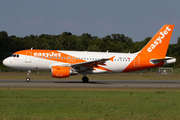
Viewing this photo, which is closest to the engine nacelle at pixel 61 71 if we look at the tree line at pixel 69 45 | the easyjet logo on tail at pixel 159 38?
the easyjet logo on tail at pixel 159 38

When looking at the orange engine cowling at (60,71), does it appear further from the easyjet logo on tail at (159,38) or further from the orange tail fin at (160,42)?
the easyjet logo on tail at (159,38)

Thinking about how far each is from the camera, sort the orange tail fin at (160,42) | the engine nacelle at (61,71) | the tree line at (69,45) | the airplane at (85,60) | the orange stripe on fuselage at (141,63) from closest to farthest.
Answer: the engine nacelle at (61,71)
the airplane at (85,60)
the orange stripe on fuselage at (141,63)
the orange tail fin at (160,42)
the tree line at (69,45)

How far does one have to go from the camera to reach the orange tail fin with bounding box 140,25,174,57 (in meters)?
34.0

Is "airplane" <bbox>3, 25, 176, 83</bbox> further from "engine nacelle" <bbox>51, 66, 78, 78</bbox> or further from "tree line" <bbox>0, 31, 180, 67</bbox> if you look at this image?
"tree line" <bbox>0, 31, 180, 67</bbox>

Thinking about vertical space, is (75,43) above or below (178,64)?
above

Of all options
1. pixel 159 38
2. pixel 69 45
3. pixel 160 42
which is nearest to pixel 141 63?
pixel 160 42

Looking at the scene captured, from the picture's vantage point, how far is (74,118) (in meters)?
9.88

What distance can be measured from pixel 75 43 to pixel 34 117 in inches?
4276

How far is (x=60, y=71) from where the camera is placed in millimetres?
28656

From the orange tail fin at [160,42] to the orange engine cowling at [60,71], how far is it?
472 inches

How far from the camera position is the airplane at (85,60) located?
3003 centimetres

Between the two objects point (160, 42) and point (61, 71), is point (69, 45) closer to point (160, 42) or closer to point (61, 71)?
point (160, 42)

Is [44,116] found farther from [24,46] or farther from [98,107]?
[24,46]

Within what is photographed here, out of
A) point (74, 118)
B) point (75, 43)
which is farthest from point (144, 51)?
point (75, 43)
